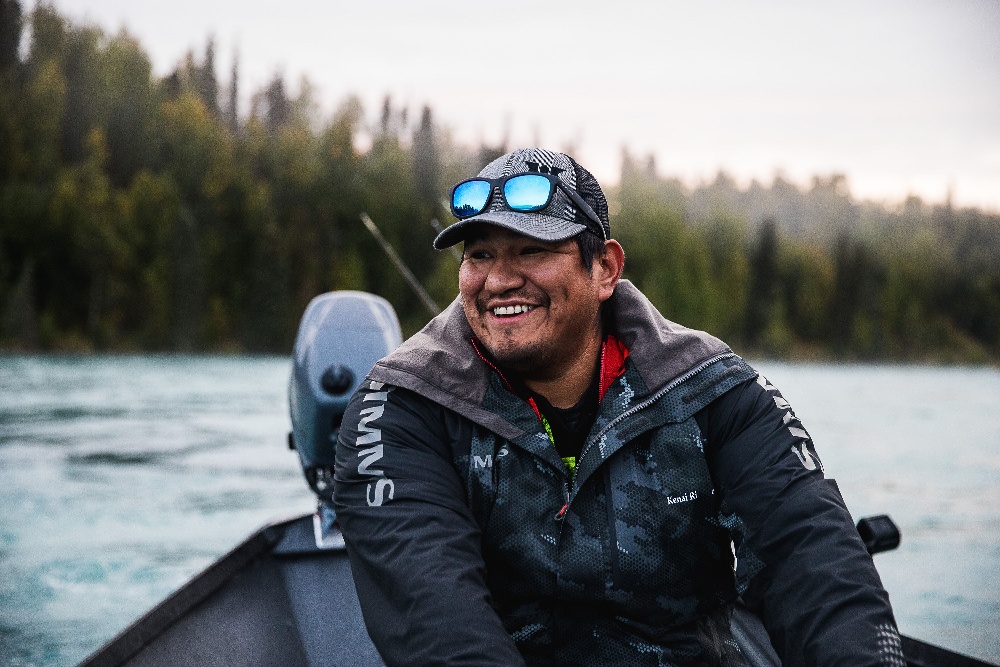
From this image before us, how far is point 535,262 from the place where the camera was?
6.23 feet

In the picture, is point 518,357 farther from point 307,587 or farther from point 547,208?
point 307,587

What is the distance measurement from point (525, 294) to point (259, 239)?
45.3 m

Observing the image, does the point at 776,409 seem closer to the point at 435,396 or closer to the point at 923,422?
the point at 435,396

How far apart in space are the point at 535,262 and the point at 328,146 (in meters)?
55.8

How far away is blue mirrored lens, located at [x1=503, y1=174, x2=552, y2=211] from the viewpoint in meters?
1.86

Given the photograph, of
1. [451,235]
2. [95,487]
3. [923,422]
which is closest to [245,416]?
[95,487]

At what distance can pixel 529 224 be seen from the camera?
1.83 metres

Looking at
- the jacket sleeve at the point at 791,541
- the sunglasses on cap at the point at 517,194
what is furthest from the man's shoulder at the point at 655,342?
the sunglasses on cap at the point at 517,194

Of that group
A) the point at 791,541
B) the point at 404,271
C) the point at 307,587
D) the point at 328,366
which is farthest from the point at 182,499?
the point at 791,541

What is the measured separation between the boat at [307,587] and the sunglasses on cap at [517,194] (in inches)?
54.1

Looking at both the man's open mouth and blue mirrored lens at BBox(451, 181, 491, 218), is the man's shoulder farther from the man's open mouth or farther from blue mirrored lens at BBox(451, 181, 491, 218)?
blue mirrored lens at BBox(451, 181, 491, 218)

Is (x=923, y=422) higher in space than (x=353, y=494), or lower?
lower

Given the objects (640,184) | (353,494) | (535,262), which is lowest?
(640,184)

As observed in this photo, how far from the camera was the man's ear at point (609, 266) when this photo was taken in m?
2.01
